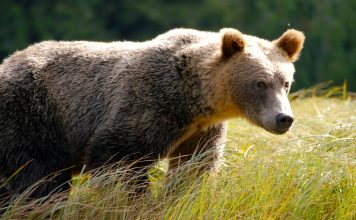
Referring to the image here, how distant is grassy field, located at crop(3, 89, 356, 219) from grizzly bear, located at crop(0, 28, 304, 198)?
41 cm

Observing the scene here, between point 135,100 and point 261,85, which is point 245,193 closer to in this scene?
point 261,85

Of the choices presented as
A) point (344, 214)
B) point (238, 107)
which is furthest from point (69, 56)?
point (344, 214)

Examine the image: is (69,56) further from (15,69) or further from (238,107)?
(238,107)

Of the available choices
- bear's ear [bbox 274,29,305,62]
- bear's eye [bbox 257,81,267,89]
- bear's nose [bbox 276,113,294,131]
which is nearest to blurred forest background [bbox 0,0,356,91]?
bear's ear [bbox 274,29,305,62]

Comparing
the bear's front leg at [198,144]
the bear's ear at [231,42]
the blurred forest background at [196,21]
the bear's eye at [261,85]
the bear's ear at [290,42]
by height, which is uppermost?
the bear's ear at [231,42]

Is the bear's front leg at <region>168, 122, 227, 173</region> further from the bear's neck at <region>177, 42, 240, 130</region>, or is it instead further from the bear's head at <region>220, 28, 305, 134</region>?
the bear's head at <region>220, 28, 305, 134</region>

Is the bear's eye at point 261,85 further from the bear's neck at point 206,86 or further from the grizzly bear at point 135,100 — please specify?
the bear's neck at point 206,86

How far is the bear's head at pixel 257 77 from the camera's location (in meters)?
7.63

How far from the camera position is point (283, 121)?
742 cm

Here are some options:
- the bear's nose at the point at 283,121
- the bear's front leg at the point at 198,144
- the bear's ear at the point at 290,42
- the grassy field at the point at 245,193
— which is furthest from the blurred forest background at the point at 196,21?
the grassy field at the point at 245,193

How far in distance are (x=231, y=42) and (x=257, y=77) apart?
38cm

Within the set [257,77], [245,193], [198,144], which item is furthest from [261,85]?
[245,193]

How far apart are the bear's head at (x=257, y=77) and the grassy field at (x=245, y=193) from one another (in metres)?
0.35

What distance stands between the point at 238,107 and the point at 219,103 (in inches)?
6.6
